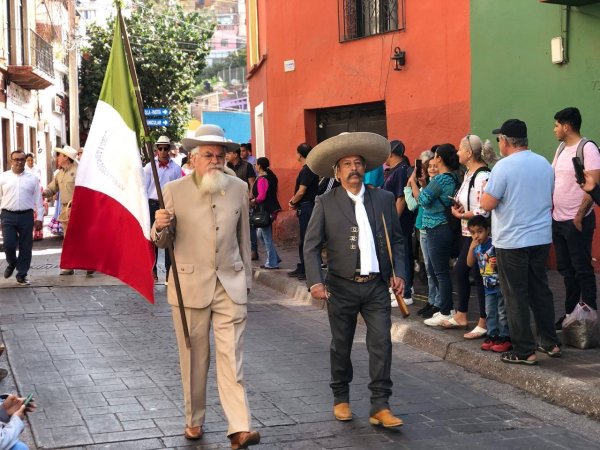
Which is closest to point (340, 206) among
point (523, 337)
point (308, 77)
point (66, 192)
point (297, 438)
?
point (297, 438)

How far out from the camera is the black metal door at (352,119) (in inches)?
674

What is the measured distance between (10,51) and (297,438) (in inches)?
1057

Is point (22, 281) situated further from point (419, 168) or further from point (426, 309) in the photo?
point (426, 309)

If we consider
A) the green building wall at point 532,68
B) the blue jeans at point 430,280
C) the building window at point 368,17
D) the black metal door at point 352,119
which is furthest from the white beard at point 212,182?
the black metal door at point 352,119

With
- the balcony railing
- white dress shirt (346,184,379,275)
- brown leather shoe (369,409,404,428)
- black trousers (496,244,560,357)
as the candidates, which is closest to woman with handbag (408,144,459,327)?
black trousers (496,244,560,357)

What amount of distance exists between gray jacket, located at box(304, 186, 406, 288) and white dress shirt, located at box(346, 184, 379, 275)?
0.03 meters

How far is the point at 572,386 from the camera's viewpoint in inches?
269

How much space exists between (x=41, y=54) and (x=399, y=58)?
19946 mm

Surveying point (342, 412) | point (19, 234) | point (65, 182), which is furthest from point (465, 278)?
point (65, 182)

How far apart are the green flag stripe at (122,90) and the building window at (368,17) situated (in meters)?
10.7

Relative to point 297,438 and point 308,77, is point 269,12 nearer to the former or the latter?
point 308,77

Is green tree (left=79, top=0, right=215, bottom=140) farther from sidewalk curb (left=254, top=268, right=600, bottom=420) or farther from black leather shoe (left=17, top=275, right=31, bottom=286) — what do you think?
sidewalk curb (left=254, top=268, right=600, bottom=420)

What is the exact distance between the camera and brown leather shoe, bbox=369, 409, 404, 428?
19.9 feet

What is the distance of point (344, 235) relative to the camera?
251 inches
